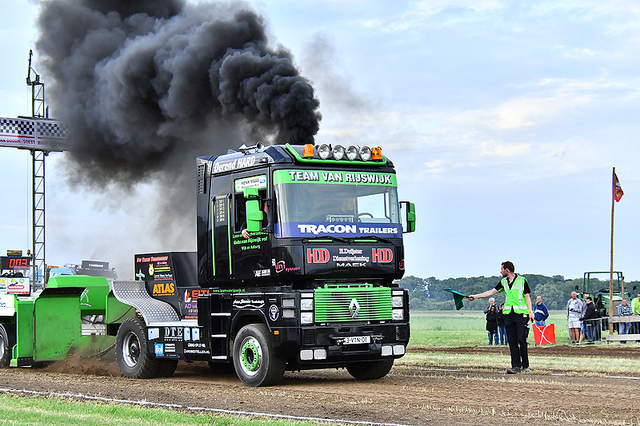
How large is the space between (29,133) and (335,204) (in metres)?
31.4

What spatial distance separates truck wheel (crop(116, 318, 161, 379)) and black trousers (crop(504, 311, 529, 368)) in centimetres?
594

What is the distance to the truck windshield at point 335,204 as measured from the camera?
41.0 ft

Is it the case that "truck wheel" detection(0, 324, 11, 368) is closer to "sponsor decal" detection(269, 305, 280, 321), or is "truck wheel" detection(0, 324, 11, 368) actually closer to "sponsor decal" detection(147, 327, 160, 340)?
"sponsor decal" detection(147, 327, 160, 340)

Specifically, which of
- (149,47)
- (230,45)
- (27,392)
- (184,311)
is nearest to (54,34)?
(149,47)

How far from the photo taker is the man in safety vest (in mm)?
14453

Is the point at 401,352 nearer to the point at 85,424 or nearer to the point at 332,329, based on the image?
the point at 332,329

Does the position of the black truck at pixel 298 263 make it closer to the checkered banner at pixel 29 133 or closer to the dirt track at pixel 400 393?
the dirt track at pixel 400 393

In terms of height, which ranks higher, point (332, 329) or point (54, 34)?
point (54, 34)

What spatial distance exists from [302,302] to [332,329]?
0.61 metres

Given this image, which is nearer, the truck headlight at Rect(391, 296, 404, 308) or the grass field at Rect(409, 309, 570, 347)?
the truck headlight at Rect(391, 296, 404, 308)

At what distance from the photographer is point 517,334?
14.5 metres

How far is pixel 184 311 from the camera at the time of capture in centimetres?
1514

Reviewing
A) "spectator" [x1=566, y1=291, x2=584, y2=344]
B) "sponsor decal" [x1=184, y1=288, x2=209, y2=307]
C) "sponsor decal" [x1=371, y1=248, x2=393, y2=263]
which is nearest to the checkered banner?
"spectator" [x1=566, y1=291, x2=584, y2=344]

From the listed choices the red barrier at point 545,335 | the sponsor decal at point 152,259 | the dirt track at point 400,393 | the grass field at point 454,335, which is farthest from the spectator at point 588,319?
the sponsor decal at point 152,259
